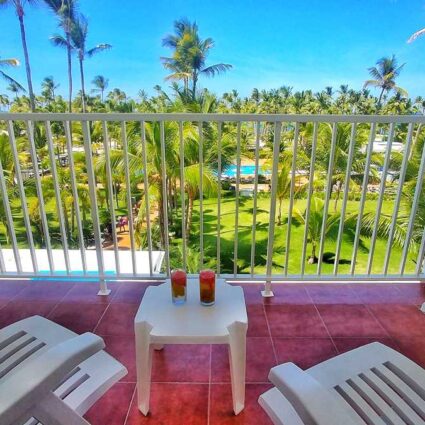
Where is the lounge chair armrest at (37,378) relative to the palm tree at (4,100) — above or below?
below

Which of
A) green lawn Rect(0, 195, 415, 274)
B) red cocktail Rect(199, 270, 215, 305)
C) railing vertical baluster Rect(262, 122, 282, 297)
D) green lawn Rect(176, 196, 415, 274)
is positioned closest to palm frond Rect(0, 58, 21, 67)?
green lawn Rect(0, 195, 415, 274)

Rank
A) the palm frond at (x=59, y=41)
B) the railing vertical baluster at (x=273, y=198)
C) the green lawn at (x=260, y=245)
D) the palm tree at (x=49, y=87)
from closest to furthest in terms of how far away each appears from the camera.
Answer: the railing vertical baluster at (x=273, y=198) < the green lawn at (x=260, y=245) < the palm frond at (x=59, y=41) < the palm tree at (x=49, y=87)

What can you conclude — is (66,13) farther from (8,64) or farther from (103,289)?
(103,289)

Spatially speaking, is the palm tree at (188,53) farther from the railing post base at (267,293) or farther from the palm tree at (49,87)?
the railing post base at (267,293)

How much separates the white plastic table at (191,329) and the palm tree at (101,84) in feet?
112

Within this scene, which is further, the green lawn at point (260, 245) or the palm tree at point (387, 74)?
the palm tree at point (387, 74)

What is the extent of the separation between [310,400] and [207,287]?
0.64 m

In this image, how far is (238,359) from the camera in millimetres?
1114

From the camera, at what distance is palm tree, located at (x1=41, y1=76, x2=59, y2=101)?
99.0ft

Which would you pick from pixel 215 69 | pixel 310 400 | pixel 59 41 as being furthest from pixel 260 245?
pixel 59 41

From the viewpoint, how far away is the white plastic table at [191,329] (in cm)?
107

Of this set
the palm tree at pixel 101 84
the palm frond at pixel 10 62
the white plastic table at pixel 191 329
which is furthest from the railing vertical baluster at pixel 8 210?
the palm tree at pixel 101 84

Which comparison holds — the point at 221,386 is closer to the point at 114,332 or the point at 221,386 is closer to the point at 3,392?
the point at 114,332

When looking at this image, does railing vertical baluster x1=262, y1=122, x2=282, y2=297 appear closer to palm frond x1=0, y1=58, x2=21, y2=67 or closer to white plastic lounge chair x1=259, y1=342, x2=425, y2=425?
white plastic lounge chair x1=259, y1=342, x2=425, y2=425
